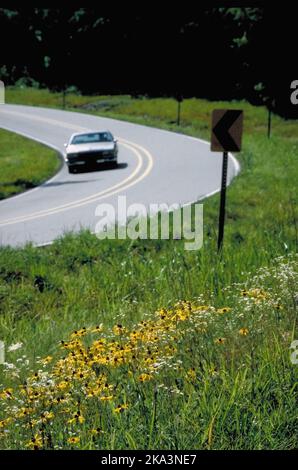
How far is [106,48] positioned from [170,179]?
4534 cm

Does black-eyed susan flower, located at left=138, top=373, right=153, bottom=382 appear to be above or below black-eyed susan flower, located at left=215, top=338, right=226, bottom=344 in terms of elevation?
below

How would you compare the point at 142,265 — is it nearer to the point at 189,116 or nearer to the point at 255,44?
the point at 189,116

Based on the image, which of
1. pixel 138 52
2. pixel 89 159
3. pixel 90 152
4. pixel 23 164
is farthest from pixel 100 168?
pixel 138 52

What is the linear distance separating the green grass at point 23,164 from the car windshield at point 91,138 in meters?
1.43

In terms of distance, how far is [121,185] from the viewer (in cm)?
2128

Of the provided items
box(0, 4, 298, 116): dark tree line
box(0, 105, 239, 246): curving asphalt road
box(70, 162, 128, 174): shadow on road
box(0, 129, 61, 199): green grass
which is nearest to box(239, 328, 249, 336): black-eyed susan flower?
box(0, 105, 239, 246): curving asphalt road

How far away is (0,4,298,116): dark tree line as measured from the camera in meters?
58.9

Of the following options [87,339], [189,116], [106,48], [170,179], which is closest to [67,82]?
[106,48]

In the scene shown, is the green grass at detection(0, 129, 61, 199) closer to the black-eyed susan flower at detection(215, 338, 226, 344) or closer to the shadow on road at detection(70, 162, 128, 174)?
the shadow on road at detection(70, 162, 128, 174)

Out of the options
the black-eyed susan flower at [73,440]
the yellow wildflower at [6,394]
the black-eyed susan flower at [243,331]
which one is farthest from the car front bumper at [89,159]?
the black-eyed susan flower at [73,440]

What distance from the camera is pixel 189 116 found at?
163ft

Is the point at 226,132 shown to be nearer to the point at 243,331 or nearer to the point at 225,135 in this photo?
the point at 225,135

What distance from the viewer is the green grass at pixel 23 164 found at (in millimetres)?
22453

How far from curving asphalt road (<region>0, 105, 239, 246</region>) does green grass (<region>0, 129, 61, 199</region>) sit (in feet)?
1.75
